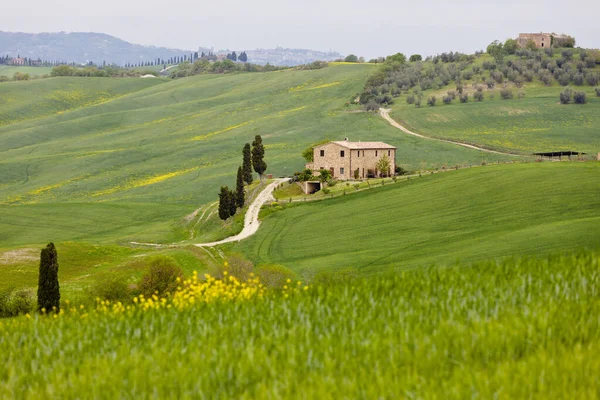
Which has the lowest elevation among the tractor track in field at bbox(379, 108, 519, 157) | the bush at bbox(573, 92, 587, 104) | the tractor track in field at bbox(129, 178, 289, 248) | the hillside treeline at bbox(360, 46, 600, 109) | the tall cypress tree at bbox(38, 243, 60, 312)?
the tractor track in field at bbox(129, 178, 289, 248)

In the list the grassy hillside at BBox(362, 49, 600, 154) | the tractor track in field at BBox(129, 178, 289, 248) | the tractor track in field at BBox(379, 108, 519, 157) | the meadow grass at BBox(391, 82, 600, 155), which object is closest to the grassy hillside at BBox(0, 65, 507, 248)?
the tractor track in field at BBox(379, 108, 519, 157)

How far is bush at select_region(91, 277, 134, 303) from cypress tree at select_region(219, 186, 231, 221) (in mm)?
46434

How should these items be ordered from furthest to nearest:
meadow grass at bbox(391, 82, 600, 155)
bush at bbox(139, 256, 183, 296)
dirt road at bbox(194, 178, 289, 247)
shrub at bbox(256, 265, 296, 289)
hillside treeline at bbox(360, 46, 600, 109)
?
hillside treeline at bbox(360, 46, 600, 109) < meadow grass at bbox(391, 82, 600, 155) < dirt road at bbox(194, 178, 289, 247) < shrub at bbox(256, 265, 296, 289) < bush at bbox(139, 256, 183, 296)

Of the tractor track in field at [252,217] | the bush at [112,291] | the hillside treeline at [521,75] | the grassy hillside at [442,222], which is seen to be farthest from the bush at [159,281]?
the hillside treeline at [521,75]

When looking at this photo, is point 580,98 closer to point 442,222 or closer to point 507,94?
point 507,94

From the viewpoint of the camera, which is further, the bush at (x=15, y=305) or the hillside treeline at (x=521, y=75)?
the hillside treeline at (x=521, y=75)

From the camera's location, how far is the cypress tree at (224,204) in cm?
9956

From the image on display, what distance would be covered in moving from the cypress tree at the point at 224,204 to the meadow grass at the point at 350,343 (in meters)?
78.9

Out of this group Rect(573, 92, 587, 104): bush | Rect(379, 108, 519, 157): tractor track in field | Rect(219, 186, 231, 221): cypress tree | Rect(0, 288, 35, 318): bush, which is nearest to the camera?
Rect(0, 288, 35, 318): bush

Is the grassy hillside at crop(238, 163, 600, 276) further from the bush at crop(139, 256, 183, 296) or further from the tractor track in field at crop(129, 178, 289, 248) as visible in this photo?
the bush at crop(139, 256, 183, 296)

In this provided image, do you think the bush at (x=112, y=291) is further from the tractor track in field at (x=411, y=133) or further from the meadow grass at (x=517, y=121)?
the meadow grass at (x=517, y=121)

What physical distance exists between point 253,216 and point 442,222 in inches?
1140

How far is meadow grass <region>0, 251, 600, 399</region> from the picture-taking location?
12938 mm

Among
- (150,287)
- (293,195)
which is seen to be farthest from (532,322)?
(293,195)
